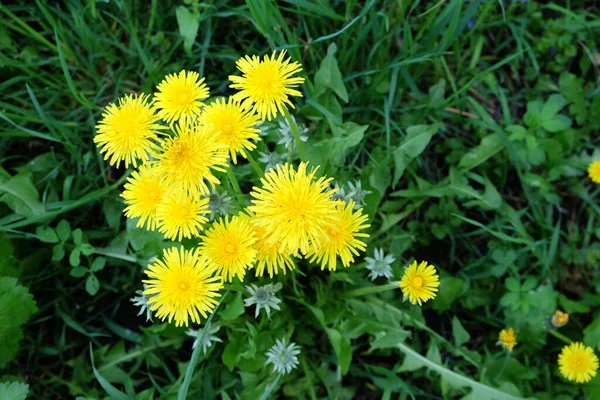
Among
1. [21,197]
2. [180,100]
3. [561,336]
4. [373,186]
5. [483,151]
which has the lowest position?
[21,197]

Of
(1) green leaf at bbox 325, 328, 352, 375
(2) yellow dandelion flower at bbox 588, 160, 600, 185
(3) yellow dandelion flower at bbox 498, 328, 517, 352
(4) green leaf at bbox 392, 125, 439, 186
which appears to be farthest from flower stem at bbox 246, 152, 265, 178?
(2) yellow dandelion flower at bbox 588, 160, 600, 185

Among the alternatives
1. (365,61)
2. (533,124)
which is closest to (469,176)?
(533,124)

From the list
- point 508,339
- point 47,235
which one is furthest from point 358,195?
point 47,235

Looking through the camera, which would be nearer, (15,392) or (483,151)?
(15,392)

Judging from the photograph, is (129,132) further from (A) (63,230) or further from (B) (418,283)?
(B) (418,283)

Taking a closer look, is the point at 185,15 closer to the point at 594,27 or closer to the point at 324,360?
the point at 324,360

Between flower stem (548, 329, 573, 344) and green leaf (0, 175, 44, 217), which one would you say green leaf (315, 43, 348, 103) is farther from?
flower stem (548, 329, 573, 344)
